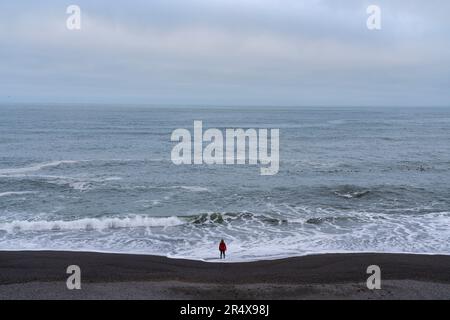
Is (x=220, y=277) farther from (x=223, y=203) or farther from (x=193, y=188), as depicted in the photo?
(x=193, y=188)

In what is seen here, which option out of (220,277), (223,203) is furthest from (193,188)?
(220,277)

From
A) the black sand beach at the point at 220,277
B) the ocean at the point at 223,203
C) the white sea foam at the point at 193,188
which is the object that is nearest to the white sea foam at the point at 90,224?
the ocean at the point at 223,203

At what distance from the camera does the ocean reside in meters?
24.7

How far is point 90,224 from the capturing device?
27.8 metres

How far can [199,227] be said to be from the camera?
27797 mm

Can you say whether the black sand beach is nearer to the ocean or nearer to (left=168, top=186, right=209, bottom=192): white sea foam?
the ocean

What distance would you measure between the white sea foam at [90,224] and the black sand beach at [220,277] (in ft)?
15.4

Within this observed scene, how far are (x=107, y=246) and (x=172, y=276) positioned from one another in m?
5.76

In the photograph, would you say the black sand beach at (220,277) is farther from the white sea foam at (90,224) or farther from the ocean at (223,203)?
the white sea foam at (90,224)

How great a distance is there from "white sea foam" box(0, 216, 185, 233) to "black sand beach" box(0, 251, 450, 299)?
469cm

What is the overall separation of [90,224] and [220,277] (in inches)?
442
